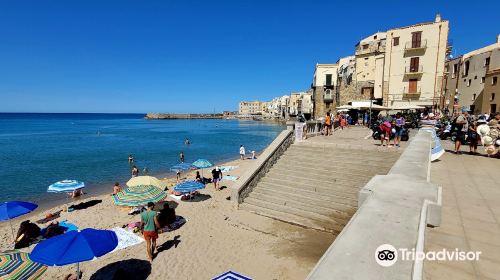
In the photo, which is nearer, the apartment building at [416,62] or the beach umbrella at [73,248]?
the beach umbrella at [73,248]

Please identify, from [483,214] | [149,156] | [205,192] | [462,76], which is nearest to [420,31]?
[462,76]

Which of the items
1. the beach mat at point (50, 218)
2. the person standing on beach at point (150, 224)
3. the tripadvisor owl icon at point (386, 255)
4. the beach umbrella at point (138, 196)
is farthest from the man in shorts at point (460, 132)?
the beach mat at point (50, 218)

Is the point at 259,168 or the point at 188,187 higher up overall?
the point at 259,168

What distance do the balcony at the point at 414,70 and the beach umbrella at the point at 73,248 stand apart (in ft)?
132

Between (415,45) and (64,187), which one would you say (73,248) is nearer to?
(64,187)

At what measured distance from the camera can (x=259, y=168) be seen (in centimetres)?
Answer: 1220

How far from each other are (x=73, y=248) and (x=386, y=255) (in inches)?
272

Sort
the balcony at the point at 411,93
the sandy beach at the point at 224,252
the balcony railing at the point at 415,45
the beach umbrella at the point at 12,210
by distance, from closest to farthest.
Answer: the sandy beach at the point at 224,252 < the beach umbrella at the point at 12,210 < the balcony railing at the point at 415,45 < the balcony at the point at 411,93

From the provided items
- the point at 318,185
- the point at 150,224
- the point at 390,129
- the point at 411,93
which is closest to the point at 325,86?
the point at 411,93

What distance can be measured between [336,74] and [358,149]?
52.1 metres

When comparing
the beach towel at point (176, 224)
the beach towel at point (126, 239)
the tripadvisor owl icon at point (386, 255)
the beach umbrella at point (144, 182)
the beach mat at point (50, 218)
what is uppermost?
the tripadvisor owl icon at point (386, 255)

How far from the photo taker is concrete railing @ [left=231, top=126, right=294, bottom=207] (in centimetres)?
A: 1140

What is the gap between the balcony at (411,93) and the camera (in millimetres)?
35378

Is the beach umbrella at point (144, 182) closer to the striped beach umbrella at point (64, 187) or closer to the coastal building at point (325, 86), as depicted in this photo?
the striped beach umbrella at point (64, 187)
